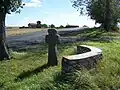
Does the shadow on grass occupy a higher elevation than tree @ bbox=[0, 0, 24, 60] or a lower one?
lower

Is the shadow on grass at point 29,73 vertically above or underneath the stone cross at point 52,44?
underneath

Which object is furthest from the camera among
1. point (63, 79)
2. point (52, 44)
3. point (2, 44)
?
point (2, 44)

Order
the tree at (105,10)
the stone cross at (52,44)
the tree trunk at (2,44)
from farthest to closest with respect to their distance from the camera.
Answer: the tree at (105,10), the tree trunk at (2,44), the stone cross at (52,44)

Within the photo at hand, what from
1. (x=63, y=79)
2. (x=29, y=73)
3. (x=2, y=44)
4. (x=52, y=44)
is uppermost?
(x=52, y=44)

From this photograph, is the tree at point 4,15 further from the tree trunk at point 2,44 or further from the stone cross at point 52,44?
the stone cross at point 52,44

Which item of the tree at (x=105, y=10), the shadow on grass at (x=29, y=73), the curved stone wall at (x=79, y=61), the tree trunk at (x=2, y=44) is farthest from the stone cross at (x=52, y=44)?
the tree at (x=105, y=10)

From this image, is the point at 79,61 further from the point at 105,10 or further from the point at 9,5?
the point at 105,10

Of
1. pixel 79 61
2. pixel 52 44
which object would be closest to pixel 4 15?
pixel 52 44

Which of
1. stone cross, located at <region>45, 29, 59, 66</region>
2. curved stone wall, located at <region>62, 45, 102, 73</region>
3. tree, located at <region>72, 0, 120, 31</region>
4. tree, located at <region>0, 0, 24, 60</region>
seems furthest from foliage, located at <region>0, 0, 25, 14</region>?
tree, located at <region>72, 0, 120, 31</region>

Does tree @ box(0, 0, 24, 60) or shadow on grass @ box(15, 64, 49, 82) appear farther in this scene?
tree @ box(0, 0, 24, 60)

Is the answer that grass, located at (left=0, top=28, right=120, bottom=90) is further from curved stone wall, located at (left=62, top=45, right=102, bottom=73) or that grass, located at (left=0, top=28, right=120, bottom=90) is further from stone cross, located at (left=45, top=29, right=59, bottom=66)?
stone cross, located at (left=45, top=29, right=59, bottom=66)

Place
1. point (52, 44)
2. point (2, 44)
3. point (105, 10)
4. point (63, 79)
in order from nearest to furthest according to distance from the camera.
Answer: point (63, 79), point (52, 44), point (2, 44), point (105, 10)

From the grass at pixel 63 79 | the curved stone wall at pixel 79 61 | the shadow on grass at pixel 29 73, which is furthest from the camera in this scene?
the shadow on grass at pixel 29 73

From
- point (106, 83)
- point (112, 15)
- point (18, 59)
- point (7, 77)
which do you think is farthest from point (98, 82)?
point (112, 15)
